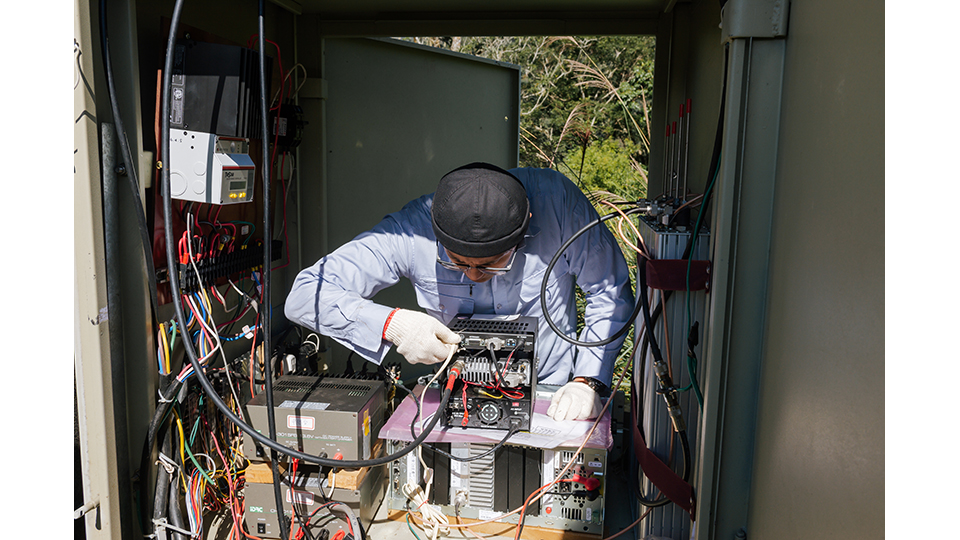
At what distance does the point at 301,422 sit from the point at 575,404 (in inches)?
31.6

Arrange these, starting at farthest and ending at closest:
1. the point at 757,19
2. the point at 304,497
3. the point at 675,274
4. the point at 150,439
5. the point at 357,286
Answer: the point at 357,286, the point at 304,497, the point at 150,439, the point at 675,274, the point at 757,19

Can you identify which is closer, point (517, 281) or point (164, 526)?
point (164, 526)

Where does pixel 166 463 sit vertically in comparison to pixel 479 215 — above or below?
below

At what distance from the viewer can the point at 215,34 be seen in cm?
214

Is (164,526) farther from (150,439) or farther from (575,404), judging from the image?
(575,404)

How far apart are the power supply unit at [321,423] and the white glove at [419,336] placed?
19 cm

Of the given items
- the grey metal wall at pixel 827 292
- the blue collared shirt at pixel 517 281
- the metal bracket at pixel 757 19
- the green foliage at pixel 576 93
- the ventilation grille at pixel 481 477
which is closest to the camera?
the grey metal wall at pixel 827 292

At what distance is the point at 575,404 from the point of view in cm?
189

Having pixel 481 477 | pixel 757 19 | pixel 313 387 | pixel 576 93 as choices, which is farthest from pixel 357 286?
pixel 576 93

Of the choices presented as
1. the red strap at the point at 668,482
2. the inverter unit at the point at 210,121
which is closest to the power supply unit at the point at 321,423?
the inverter unit at the point at 210,121

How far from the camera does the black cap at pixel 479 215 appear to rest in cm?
182

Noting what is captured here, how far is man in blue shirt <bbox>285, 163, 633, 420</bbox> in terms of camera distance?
1860mm

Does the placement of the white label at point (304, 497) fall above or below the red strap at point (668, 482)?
below

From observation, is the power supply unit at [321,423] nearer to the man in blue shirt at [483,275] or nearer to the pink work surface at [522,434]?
the pink work surface at [522,434]
